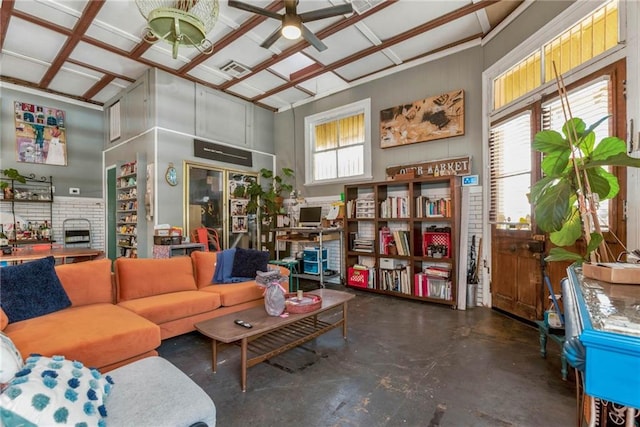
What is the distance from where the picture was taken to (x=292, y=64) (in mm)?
5000

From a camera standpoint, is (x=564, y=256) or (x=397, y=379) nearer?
(x=564, y=256)

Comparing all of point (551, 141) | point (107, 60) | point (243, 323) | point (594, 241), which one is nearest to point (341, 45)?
point (551, 141)

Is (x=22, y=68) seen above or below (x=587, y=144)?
above

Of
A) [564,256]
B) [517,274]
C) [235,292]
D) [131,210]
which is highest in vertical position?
[131,210]

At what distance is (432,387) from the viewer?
6.95 ft

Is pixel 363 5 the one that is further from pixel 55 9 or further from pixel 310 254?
pixel 310 254

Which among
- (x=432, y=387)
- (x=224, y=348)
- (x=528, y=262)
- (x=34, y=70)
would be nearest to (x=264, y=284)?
(x=224, y=348)

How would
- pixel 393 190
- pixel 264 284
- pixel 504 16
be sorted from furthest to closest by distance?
1. pixel 393 190
2. pixel 504 16
3. pixel 264 284

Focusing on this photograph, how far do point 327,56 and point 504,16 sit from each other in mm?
2385

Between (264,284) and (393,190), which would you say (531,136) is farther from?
(264,284)

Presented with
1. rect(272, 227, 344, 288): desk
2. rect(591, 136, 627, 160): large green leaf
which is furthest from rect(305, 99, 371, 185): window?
rect(591, 136, 627, 160): large green leaf

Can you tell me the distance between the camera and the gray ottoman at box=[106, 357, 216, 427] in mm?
1204

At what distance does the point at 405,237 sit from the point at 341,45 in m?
3.02

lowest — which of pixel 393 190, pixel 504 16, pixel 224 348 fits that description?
pixel 224 348
